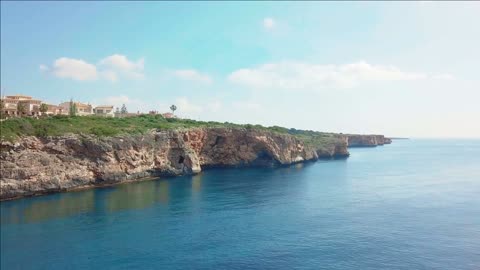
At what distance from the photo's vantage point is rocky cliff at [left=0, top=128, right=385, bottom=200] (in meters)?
65.2

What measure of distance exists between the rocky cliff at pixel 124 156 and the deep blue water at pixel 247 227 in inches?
179

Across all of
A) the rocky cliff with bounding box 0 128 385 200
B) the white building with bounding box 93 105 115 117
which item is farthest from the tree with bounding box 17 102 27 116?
the white building with bounding box 93 105 115 117

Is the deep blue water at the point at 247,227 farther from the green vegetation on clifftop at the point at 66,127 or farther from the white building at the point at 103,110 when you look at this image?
the white building at the point at 103,110

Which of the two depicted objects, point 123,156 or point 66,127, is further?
point 123,156

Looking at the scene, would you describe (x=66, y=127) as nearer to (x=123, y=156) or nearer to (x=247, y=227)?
(x=123, y=156)

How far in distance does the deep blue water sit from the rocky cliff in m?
4.55

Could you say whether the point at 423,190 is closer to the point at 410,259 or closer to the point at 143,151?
the point at 410,259

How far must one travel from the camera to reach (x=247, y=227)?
157 ft

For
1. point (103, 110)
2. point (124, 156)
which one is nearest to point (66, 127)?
point (124, 156)

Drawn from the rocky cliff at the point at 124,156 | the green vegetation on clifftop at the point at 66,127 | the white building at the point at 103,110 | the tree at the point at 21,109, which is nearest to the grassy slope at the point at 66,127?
the green vegetation on clifftop at the point at 66,127

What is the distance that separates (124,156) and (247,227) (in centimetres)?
4318

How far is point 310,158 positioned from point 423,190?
6479 centimetres

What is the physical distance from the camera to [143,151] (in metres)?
85.0

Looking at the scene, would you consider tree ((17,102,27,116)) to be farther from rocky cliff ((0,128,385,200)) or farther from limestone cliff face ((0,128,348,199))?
rocky cliff ((0,128,385,200))
